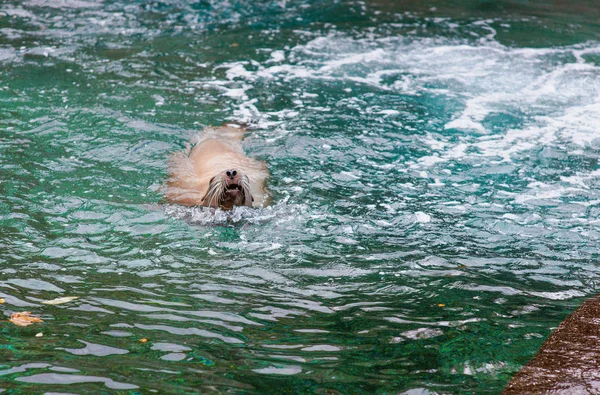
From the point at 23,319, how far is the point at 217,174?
10.8 feet

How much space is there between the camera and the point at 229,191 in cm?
714

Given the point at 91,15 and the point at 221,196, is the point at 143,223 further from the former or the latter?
the point at 91,15

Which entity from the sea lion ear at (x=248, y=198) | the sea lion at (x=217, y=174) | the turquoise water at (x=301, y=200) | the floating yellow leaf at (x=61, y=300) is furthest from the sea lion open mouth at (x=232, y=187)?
the floating yellow leaf at (x=61, y=300)

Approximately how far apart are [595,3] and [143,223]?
12676 millimetres

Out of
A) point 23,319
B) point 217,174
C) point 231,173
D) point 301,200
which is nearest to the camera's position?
point 23,319

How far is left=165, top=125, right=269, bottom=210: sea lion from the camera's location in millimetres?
7227

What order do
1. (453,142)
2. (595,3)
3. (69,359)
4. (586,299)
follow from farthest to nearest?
(595,3) → (453,142) → (586,299) → (69,359)

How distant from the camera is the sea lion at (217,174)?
723cm

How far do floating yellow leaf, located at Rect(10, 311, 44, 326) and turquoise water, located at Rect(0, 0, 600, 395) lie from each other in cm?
8

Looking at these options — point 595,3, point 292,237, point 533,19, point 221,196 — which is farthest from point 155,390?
point 595,3

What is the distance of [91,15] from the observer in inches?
538

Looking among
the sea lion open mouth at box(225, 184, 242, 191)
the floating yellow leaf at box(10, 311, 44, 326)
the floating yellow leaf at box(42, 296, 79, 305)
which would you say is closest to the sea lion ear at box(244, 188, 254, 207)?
the sea lion open mouth at box(225, 184, 242, 191)

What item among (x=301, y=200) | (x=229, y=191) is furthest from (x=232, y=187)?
(x=301, y=200)

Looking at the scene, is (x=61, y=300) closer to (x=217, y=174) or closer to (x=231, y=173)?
(x=231, y=173)
